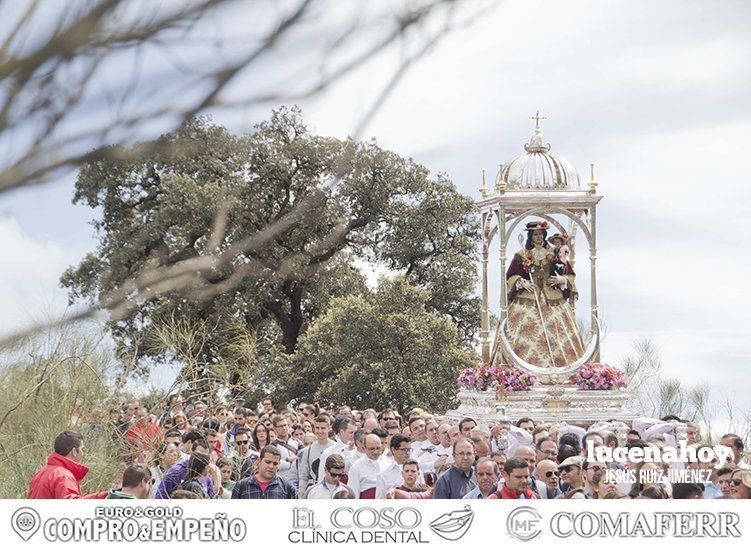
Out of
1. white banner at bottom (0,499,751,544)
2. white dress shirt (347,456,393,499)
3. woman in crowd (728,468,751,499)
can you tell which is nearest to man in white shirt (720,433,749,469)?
woman in crowd (728,468,751,499)

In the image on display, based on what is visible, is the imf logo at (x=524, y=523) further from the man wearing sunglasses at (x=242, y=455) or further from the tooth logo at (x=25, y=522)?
the tooth logo at (x=25, y=522)

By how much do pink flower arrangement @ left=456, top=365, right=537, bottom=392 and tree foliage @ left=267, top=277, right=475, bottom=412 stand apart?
478 centimetres

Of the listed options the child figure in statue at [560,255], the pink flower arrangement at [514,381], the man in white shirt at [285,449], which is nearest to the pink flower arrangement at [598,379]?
the pink flower arrangement at [514,381]

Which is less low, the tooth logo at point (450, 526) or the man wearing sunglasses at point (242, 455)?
the man wearing sunglasses at point (242, 455)

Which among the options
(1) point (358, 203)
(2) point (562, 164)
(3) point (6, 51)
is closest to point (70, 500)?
(3) point (6, 51)

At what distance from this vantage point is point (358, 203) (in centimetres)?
2719

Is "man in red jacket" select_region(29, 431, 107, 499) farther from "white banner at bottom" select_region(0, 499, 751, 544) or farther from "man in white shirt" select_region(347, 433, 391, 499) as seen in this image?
"man in white shirt" select_region(347, 433, 391, 499)

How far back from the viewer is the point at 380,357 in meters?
24.1

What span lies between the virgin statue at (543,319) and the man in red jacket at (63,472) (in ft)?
43.9

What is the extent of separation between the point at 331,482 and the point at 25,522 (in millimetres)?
2098

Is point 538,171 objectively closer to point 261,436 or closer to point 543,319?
point 543,319

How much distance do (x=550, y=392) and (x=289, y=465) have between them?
9715 millimetres

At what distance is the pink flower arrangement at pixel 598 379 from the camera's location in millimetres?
18719

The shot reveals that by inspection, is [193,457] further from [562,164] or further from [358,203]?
[358,203]
